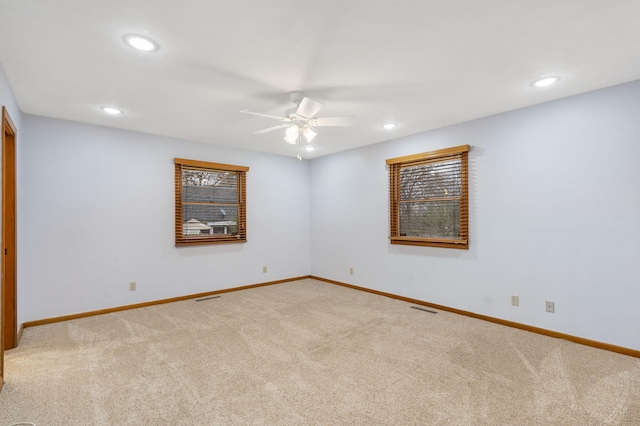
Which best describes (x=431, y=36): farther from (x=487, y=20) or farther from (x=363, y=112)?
(x=363, y=112)

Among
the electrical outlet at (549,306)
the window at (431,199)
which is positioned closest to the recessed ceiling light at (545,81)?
the window at (431,199)

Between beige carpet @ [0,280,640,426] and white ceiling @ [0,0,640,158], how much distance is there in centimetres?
245

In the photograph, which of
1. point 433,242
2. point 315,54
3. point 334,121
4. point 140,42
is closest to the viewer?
point 140,42

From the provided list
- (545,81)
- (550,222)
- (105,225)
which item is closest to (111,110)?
(105,225)

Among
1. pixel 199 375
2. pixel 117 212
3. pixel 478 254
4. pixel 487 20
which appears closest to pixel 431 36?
pixel 487 20

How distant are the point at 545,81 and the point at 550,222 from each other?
144cm

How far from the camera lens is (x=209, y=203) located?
516 centimetres

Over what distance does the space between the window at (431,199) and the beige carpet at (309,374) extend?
1.11 meters

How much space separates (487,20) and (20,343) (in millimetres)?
4893

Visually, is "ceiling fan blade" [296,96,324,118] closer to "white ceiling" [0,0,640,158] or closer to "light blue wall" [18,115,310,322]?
"white ceiling" [0,0,640,158]

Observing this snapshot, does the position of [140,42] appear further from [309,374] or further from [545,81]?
[545,81]

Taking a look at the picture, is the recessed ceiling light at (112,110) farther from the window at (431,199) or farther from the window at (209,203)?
the window at (431,199)

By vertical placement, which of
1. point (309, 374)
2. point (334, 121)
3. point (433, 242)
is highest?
point (334, 121)

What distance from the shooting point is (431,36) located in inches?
83.2
